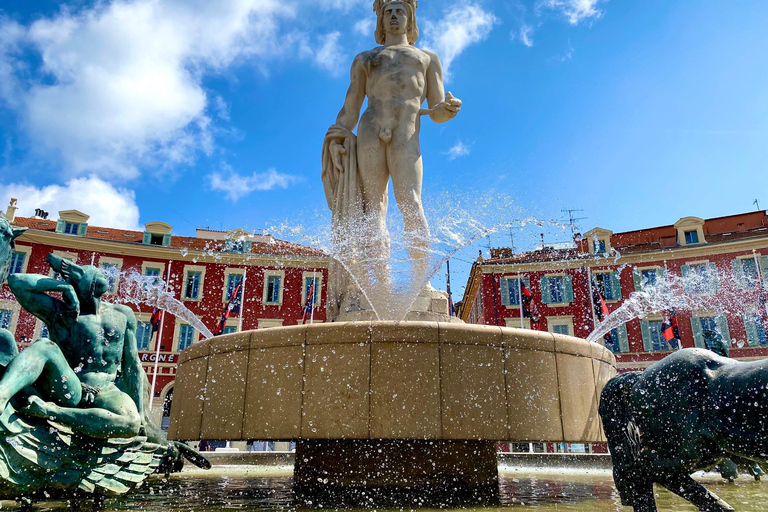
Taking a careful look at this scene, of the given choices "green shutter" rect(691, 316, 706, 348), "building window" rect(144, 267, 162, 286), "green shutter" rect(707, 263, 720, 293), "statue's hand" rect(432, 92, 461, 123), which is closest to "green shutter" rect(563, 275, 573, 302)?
"green shutter" rect(691, 316, 706, 348)

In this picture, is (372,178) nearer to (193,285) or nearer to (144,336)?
(144,336)

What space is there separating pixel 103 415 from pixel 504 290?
104 feet

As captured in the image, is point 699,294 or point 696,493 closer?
point 696,493

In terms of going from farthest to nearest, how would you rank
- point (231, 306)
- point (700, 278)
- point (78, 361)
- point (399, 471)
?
1. point (700, 278)
2. point (231, 306)
3. point (399, 471)
4. point (78, 361)

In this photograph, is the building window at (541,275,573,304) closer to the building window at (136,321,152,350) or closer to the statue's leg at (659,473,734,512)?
the building window at (136,321,152,350)

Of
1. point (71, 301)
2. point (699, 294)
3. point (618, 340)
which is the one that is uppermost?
point (699, 294)

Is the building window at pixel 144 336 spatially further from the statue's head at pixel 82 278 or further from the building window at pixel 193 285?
the statue's head at pixel 82 278

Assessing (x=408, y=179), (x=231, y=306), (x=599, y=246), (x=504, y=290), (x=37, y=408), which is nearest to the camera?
(x=37, y=408)

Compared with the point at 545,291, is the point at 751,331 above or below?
below

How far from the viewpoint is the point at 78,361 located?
4.09 meters

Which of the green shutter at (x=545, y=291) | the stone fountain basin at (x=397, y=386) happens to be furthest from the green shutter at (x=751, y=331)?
the stone fountain basin at (x=397, y=386)

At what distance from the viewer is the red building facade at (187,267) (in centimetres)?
3097

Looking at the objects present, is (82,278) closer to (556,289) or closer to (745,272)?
(556,289)

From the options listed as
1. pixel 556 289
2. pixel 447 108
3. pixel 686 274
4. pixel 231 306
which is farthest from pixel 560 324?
pixel 447 108
